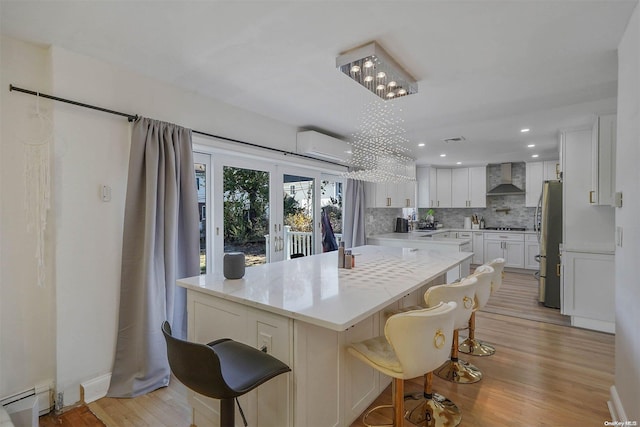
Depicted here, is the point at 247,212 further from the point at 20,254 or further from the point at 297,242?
the point at 20,254

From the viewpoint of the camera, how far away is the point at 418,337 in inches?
56.2

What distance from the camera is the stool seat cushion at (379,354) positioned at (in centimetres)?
156

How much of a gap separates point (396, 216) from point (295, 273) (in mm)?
4747

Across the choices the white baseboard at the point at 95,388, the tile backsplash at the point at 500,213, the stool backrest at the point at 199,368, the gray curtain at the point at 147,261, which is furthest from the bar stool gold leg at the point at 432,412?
the tile backsplash at the point at 500,213

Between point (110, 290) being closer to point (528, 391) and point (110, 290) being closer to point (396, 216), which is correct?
point (528, 391)

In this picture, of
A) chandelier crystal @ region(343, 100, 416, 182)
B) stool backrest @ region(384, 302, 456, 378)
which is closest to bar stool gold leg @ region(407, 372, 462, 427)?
stool backrest @ region(384, 302, 456, 378)

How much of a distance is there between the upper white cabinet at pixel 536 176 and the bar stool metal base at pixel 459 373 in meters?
5.36

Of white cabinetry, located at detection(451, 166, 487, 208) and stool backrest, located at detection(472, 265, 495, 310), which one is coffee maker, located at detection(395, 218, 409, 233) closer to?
white cabinetry, located at detection(451, 166, 487, 208)

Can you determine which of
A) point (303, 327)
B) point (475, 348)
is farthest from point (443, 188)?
point (303, 327)

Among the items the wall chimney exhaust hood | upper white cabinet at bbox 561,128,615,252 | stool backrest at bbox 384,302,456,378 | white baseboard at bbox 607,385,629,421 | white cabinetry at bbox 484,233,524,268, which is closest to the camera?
stool backrest at bbox 384,302,456,378

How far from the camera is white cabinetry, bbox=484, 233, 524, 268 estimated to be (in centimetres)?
658

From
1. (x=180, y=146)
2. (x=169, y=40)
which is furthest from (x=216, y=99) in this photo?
(x=169, y=40)

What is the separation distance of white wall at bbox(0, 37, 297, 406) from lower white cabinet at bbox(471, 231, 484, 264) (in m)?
6.89

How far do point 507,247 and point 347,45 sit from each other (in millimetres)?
6324
